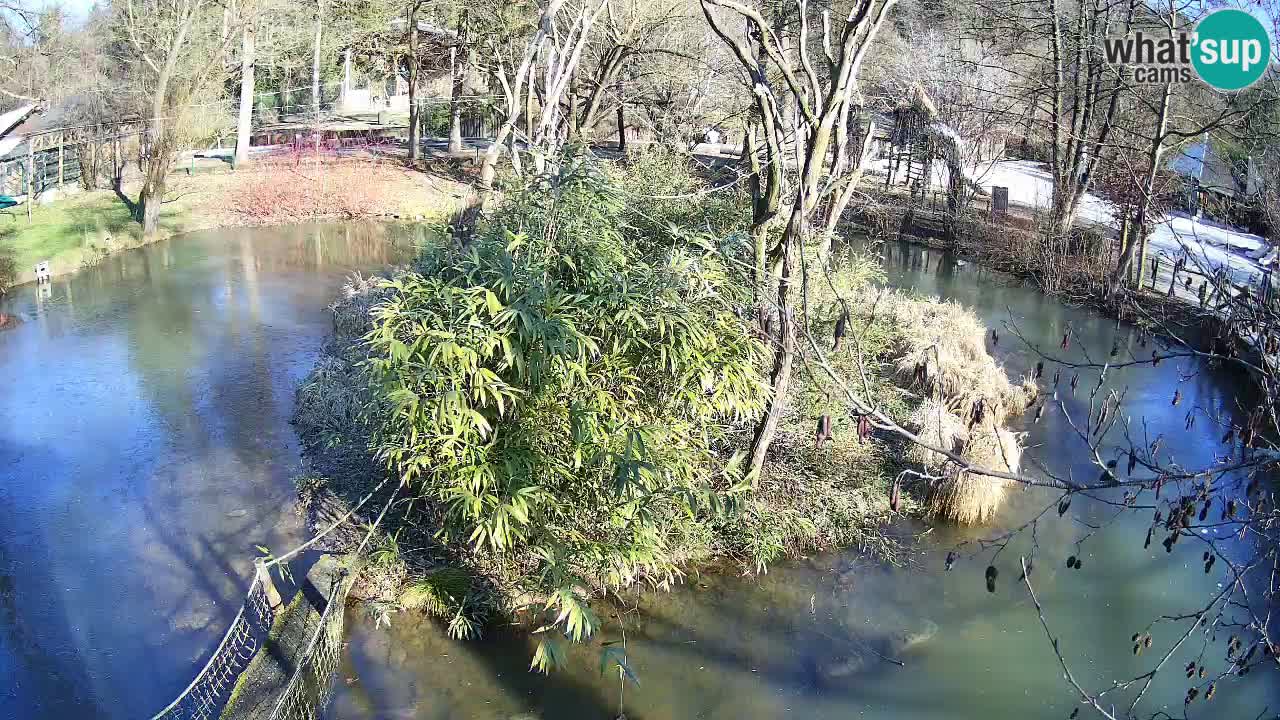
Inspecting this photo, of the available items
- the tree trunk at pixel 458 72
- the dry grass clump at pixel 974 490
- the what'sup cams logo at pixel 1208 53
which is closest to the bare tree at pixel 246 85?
the tree trunk at pixel 458 72

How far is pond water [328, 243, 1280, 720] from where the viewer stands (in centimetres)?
619

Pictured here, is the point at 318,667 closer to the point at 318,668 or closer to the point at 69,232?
the point at 318,668

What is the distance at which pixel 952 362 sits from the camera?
10039mm

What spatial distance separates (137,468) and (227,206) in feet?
39.9

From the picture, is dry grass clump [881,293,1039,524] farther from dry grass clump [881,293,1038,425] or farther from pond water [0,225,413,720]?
pond water [0,225,413,720]

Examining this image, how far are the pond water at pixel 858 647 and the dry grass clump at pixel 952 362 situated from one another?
1.30 meters

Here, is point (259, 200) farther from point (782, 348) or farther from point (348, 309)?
Answer: point (782, 348)

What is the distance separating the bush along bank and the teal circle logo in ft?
14.3

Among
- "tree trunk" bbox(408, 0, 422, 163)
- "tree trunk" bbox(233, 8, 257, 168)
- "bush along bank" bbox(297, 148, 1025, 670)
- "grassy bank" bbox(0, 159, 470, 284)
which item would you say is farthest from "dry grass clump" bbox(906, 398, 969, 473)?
"tree trunk" bbox(233, 8, 257, 168)

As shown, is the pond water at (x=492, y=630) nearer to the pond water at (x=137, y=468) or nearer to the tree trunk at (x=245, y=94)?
the pond water at (x=137, y=468)

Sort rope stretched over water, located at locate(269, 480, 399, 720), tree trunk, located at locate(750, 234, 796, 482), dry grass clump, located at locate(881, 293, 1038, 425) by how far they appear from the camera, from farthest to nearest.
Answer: dry grass clump, located at locate(881, 293, 1038, 425)
tree trunk, located at locate(750, 234, 796, 482)
rope stretched over water, located at locate(269, 480, 399, 720)

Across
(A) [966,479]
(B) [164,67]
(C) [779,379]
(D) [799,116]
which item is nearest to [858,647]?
(C) [779,379]

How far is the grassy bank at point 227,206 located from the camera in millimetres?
15633

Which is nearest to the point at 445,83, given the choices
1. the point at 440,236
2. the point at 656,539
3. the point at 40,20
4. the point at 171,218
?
the point at 40,20
